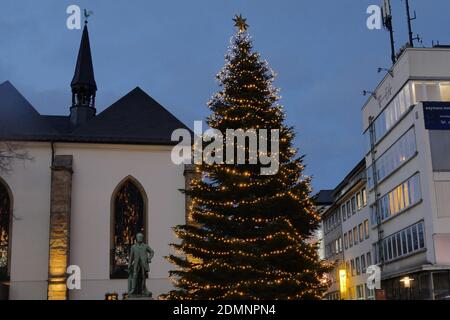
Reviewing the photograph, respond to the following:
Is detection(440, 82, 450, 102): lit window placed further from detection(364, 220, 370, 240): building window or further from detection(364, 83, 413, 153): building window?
detection(364, 220, 370, 240): building window

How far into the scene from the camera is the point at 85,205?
30.0 meters

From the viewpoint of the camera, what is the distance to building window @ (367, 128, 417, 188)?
30844 millimetres

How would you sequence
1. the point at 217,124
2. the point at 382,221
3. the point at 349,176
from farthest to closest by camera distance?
the point at 349,176, the point at 382,221, the point at 217,124

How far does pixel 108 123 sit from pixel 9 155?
6.05 metres

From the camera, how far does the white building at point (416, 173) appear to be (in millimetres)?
28562

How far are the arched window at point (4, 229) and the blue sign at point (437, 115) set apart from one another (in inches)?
799

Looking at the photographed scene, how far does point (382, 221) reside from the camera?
3659cm

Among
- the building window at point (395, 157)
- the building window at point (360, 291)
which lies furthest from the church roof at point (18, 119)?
the building window at point (360, 291)

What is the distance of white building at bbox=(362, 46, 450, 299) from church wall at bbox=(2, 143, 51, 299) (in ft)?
58.2

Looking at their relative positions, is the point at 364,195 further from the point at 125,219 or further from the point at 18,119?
the point at 18,119
